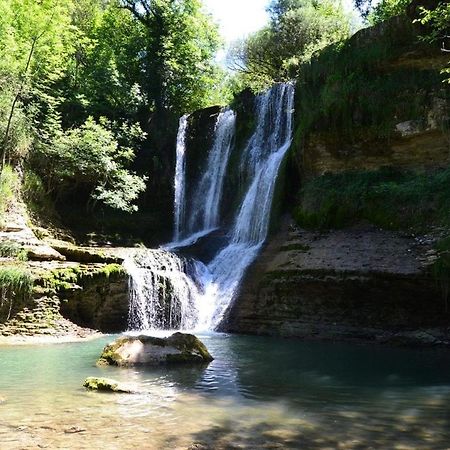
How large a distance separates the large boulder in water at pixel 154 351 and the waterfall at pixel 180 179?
40.5ft

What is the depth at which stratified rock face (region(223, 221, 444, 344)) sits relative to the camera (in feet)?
40.3

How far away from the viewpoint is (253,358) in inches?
392

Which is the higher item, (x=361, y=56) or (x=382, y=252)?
(x=361, y=56)

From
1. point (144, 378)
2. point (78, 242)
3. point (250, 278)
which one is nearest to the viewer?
point (144, 378)

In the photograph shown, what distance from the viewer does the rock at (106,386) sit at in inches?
268

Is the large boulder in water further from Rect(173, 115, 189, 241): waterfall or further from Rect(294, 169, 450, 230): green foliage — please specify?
Rect(173, 115, 189, 241): waterfall

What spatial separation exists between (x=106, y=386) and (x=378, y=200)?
10.7 metres

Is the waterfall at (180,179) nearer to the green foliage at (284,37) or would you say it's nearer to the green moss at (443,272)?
the green foliage at (284,37)

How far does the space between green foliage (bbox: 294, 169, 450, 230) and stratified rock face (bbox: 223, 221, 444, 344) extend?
0.61 meters

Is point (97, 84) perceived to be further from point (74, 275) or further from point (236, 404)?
point (236, 404)

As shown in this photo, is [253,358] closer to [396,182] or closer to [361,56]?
[396,182]

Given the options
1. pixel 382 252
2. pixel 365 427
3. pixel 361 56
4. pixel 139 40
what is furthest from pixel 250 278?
pixel 139 40

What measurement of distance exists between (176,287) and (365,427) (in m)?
10.4

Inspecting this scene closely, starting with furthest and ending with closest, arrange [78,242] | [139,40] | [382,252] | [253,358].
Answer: [139,40], [78,242], [382,252], [253,358]
